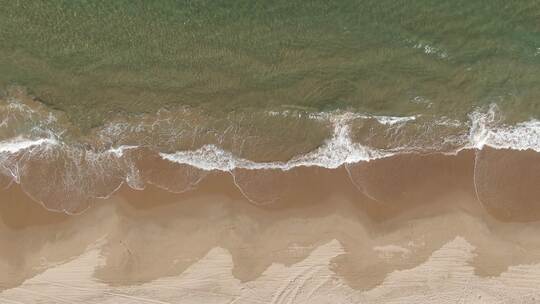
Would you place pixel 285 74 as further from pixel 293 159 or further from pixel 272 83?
pixel 293 159

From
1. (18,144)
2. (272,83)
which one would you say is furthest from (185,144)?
(18,144)

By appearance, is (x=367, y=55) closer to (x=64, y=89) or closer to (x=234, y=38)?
(x=234, y=38)

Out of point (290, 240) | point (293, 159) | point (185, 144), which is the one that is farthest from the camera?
point (185, 144)

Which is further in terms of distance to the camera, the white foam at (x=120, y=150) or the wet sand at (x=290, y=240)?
the white foam at (x=120, y=150)

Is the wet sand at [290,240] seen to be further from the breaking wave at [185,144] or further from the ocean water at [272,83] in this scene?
the ocean water at [272,83]

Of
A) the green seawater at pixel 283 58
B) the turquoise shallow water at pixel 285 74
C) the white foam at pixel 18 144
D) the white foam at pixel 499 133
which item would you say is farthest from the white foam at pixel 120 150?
the white foam at pixel 499 133

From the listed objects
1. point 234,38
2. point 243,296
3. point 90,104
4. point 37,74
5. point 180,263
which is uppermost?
point 234,38

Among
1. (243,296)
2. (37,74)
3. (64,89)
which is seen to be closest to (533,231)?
(243,296)
